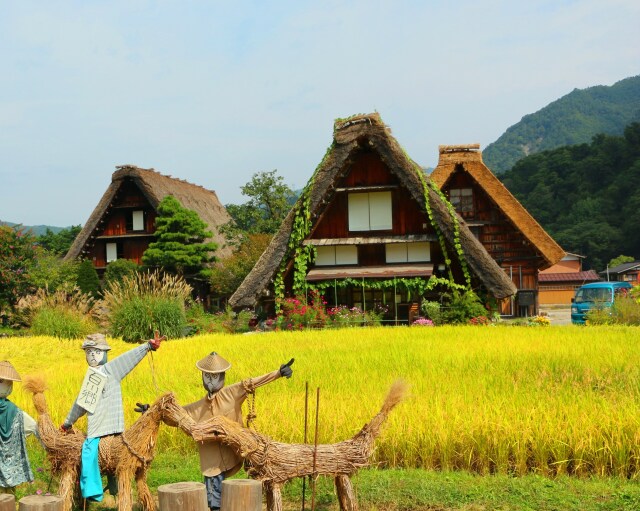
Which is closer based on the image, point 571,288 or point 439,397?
point 439,397

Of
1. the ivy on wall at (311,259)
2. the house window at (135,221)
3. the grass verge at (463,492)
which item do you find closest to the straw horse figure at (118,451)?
the grass verge at (463,492)

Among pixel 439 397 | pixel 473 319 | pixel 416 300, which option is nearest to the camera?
pixel 439 397

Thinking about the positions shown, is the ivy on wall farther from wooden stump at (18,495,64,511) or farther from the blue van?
wooden stump at (18,495,64,511)

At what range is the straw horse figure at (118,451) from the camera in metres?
4.36

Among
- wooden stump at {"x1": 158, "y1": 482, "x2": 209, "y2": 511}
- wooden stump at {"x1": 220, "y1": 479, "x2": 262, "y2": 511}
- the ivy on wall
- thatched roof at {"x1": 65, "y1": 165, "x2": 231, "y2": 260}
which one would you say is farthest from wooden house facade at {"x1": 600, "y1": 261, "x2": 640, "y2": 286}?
wooden stump at {"x1": 158, "y1": 482, "x2": 209, "y2": 511}

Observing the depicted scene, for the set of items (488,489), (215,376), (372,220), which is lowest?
(488,489)

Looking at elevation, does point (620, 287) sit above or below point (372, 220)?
below

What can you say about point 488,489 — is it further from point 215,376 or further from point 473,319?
point 473,319

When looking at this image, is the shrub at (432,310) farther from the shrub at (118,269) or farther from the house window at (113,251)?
the house window at (113,251)

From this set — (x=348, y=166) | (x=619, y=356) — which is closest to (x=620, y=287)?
(x=348, y=166)

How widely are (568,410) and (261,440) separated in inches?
118

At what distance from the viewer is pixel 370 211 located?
18.3m

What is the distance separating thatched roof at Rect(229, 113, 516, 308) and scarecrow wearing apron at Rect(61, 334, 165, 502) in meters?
12.3

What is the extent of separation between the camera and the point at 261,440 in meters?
4.11
